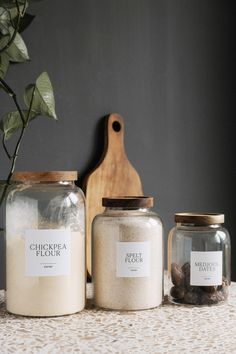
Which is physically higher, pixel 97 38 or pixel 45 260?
pixel 97 38

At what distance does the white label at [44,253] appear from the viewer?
3.59 feet

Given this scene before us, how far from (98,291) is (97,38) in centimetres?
74

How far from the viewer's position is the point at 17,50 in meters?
1.33

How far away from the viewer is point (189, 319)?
1112mm

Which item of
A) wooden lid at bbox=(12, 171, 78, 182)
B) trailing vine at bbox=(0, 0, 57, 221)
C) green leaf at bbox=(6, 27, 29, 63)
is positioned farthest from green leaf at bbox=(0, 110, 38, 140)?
green leaf at bbox=(6, 27, 29, 63)

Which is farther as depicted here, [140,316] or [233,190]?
[233,190]

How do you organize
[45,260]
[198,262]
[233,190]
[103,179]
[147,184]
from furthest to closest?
[233,190]
[147,184]
[103,179]
[198,262]
[45,260]

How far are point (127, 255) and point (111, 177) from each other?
457mm

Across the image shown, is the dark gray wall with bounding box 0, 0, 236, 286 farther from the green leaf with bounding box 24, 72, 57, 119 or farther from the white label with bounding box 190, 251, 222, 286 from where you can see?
the white label with bounding box 190, 251, 222, 286

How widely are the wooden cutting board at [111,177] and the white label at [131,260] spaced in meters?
0.38

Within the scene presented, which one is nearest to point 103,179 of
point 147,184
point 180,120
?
point 147,184

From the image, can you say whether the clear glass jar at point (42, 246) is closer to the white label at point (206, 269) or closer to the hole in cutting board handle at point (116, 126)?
the white label at point (206, 269)

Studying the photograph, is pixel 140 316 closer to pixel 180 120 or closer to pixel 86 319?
pixel 86 319

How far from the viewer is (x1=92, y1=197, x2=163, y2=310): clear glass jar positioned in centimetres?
115
